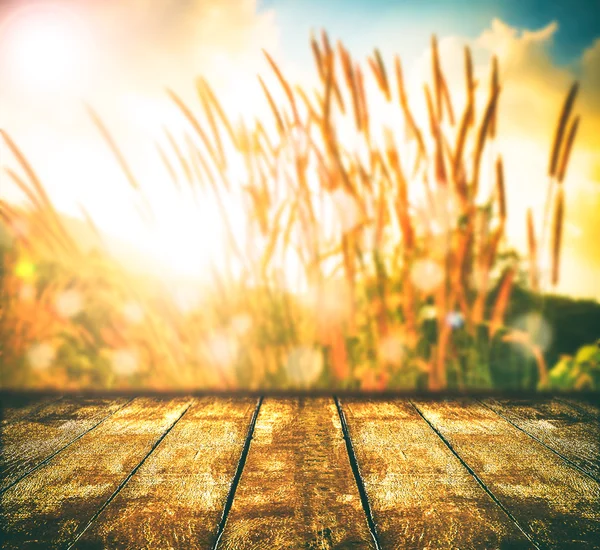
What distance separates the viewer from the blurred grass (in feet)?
3.84

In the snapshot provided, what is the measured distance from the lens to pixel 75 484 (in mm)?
669

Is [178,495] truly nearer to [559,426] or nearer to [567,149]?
[559,426]

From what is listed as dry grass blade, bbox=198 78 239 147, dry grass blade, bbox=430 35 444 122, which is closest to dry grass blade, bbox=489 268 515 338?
dry grass blade, bbox=430 35 444 122

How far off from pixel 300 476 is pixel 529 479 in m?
0.39

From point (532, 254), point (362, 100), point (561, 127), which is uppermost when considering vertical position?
point (362, 100)

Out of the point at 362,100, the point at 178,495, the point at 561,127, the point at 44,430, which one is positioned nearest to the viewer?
the point at 178,495

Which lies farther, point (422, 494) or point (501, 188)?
Answer: point (501, 188)

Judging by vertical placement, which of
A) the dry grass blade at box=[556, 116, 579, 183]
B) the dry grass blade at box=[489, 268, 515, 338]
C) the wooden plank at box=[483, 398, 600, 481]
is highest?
the dry grass blade at box=[556, 116, 579, 183]

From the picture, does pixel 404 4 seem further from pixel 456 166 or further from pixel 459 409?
pixel 459 409

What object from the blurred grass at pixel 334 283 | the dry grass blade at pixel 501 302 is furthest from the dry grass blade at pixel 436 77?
the dry grass blade at pixel 501 302

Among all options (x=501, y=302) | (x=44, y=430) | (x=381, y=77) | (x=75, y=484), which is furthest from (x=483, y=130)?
(x=44, y=430)

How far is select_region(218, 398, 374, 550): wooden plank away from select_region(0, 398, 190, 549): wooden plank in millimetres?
215

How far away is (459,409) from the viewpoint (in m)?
1.08

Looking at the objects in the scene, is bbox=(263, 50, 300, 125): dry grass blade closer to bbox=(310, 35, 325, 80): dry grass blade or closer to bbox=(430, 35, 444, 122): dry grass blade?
bbox=(310, 35, 325, 80): dry grass blade
